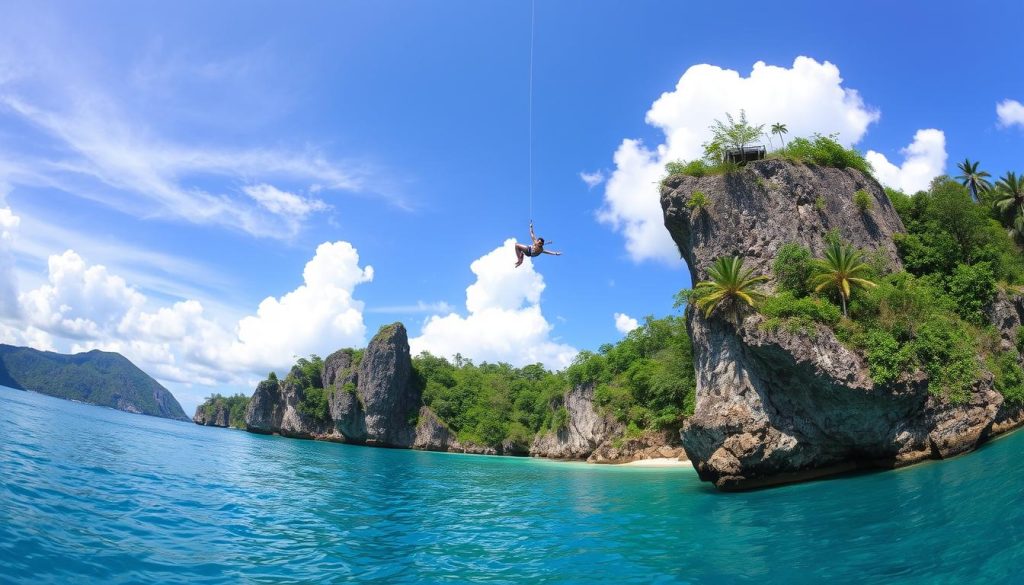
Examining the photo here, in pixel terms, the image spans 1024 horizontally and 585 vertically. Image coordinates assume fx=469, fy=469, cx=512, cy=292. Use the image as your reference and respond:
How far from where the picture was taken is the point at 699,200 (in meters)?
25.8

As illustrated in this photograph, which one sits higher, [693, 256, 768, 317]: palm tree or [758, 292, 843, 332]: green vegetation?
[693, 256, 768, 317]: palm tree

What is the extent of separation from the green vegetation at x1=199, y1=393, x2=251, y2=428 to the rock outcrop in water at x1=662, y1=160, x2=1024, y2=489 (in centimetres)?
16278

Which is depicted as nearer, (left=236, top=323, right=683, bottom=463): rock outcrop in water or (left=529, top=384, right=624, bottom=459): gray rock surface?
(left=529, top=384, right=624, bottom=459): gray rock surface

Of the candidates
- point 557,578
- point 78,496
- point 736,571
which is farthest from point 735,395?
point 78,496

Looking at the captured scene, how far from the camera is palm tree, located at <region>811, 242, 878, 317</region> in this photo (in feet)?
71.1

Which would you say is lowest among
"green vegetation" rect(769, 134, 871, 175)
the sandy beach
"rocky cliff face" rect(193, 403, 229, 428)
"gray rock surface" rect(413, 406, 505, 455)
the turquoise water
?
"rocky cliff face" rect(193, 403, 229, 428)

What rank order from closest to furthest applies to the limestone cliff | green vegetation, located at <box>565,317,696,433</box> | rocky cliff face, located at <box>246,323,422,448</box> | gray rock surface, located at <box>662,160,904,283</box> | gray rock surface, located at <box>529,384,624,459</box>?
gray rock surface, located at <box>662,160,904,283</box> < green vegetation, located at <box>565,317,696,433</box> < the limestone cliff < gray rock surface, located at <box>529,384,624,459</box> < rocky cliff face, located at <box>246,323,422,448</box>

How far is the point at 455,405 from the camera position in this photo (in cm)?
8512

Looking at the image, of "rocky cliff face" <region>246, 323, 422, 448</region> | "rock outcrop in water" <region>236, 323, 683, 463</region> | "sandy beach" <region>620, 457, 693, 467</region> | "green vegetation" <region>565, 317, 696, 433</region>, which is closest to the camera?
"sandy beach" <region>620, 457, 693, 467</region>

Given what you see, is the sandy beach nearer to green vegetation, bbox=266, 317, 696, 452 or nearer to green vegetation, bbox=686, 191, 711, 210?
green vegetation, bbox=266, 317, 696, 452

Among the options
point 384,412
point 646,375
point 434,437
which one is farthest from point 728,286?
point 384,412

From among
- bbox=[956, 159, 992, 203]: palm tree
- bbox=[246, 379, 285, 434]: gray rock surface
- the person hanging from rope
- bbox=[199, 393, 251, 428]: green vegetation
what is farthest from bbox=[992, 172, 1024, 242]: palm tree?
bbox=[199, 393, 251, 428]: green vegetation

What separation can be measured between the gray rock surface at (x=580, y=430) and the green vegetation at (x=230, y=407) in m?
127

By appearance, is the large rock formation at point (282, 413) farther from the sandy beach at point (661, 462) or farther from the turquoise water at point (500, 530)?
the turquoise water at point (500, 530)
